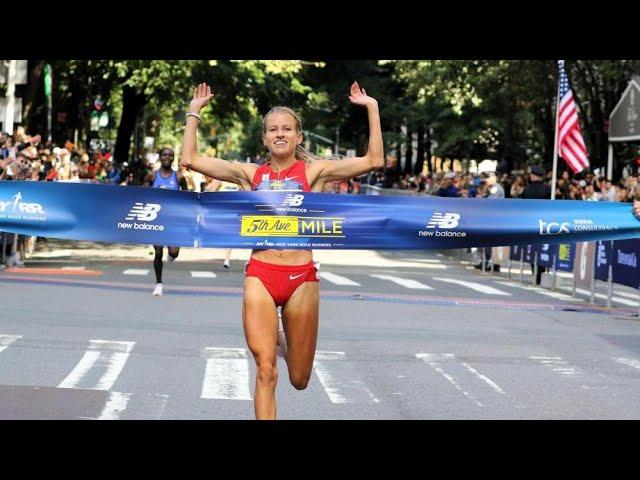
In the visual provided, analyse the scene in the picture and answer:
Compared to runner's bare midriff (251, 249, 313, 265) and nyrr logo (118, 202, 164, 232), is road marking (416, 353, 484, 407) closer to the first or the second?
nyrr logo (118, 202, 164, 232)

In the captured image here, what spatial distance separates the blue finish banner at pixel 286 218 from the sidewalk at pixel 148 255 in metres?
17.6

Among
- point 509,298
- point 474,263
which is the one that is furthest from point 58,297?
point 474,263

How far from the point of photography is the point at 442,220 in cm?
987

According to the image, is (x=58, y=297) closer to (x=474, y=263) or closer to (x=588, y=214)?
(x=588, y=214)

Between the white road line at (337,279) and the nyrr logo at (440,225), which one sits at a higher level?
the nyrr logo at (440,225)

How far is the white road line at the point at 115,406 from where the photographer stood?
9.76 m

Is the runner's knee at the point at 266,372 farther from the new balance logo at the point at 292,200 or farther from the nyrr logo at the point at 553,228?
the nyrr logo at the point at 553,228

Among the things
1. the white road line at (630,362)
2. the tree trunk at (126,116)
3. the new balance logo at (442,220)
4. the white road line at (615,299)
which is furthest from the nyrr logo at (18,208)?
the tree trunk at (126,116)

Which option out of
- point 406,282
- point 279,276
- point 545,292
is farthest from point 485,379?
point 406,282

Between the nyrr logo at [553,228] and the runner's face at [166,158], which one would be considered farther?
the runner's face at [166,158]

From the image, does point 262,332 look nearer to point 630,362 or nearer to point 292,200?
point 292,200

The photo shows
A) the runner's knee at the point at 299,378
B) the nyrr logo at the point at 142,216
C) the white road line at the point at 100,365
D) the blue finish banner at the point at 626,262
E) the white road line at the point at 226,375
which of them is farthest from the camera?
the blue finish banner at the point at 626,262
